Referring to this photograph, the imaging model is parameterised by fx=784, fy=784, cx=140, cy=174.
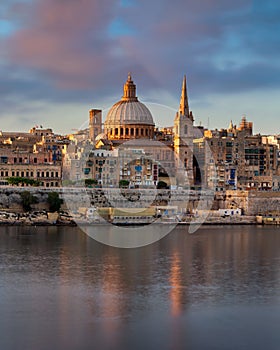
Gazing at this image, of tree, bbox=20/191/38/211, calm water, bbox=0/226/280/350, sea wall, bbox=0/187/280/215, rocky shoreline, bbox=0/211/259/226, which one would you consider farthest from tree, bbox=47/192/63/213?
calm water, bbox=0/226/280/350

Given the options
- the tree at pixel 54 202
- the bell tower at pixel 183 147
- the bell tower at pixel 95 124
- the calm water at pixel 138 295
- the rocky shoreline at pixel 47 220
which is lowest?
the calm water at pixel 138 295

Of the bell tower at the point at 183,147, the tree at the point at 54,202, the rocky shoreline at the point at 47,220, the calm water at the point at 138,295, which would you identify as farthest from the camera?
the bell tower at the point at 183,147

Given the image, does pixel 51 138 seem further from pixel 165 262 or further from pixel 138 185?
pixel 165 262

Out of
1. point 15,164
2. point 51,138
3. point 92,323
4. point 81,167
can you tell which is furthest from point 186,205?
point 92,323

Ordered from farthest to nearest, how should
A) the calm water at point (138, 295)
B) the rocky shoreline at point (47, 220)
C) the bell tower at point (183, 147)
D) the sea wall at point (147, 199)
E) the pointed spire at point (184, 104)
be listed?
the pointed spire at point (184, 104) → the bell tower at point (183, 147) → the sea wall at point (147, 199) → the rocky shoreline at point (47, 220) → the calm water at point (138, 295)

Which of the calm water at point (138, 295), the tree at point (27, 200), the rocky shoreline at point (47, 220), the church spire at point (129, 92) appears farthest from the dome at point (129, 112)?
the calm water at point (138, 295)

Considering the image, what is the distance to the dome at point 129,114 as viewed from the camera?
36.6 metres

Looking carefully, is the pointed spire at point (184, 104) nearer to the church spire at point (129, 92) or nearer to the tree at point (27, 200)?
the church spire at point (129, 92)

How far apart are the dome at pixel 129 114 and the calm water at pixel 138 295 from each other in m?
18.3

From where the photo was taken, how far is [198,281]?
1347cm

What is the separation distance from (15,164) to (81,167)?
107 inches

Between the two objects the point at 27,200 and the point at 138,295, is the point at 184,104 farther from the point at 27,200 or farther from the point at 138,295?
the point at 138,295

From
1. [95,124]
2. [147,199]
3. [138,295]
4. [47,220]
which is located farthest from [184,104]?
[138,295]

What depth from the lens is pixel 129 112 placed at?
121 feet
